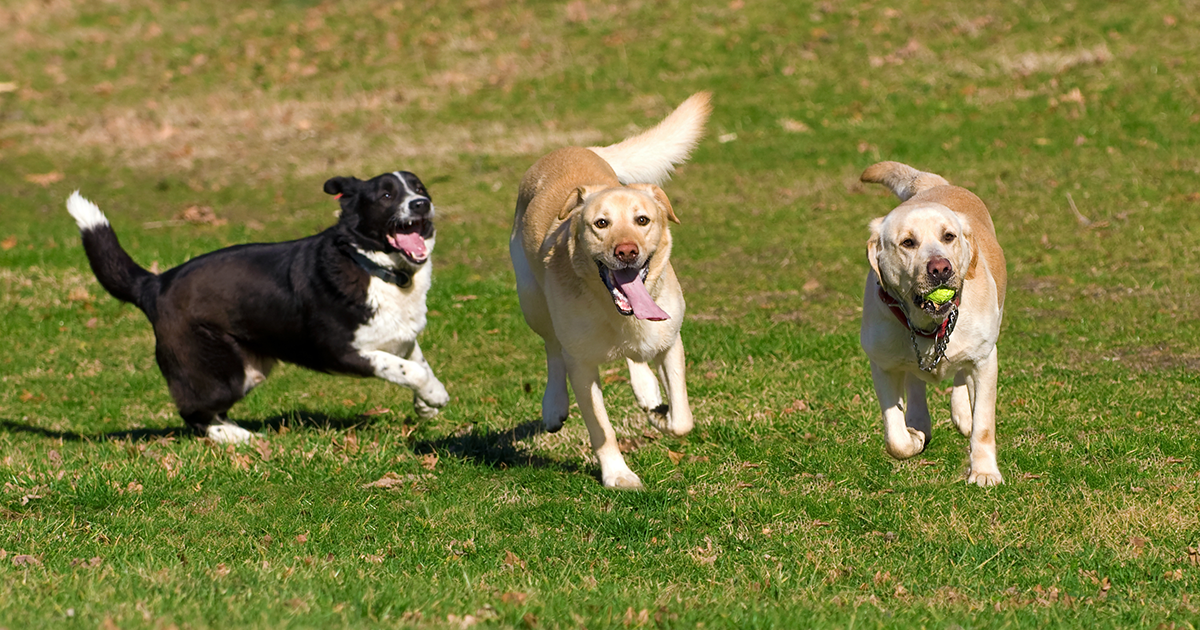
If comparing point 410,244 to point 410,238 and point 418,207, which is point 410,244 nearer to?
point 410,238

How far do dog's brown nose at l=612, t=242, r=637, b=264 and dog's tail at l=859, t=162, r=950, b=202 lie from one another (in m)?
Answer: 2.20

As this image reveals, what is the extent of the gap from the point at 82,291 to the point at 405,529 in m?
8.61

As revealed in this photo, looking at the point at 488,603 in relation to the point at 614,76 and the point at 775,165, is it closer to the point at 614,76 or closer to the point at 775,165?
the point at 775,165

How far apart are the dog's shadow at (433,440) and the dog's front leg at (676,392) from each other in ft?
2.51

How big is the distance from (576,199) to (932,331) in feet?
6.37

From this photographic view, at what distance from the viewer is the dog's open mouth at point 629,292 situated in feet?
19.2

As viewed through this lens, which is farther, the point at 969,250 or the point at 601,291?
the point at 601,291

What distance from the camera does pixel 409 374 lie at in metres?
7.65

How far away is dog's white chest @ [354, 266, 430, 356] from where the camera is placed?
7.82 meters

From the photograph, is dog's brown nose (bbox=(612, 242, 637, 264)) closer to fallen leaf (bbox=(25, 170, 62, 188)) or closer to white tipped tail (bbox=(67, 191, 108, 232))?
white tipped tail (bbox=(67, 191, 108, 232))

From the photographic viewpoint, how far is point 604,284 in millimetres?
6070

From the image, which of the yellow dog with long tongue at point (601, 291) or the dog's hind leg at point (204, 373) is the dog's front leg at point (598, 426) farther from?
the dog's hind leg at point (204, 373)

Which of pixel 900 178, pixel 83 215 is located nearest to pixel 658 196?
pixel 900 178

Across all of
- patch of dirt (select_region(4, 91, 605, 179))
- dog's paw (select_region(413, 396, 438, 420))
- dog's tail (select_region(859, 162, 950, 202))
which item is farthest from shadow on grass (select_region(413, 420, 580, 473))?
patch of dirt (select_region(4, 91, 605, 179))
